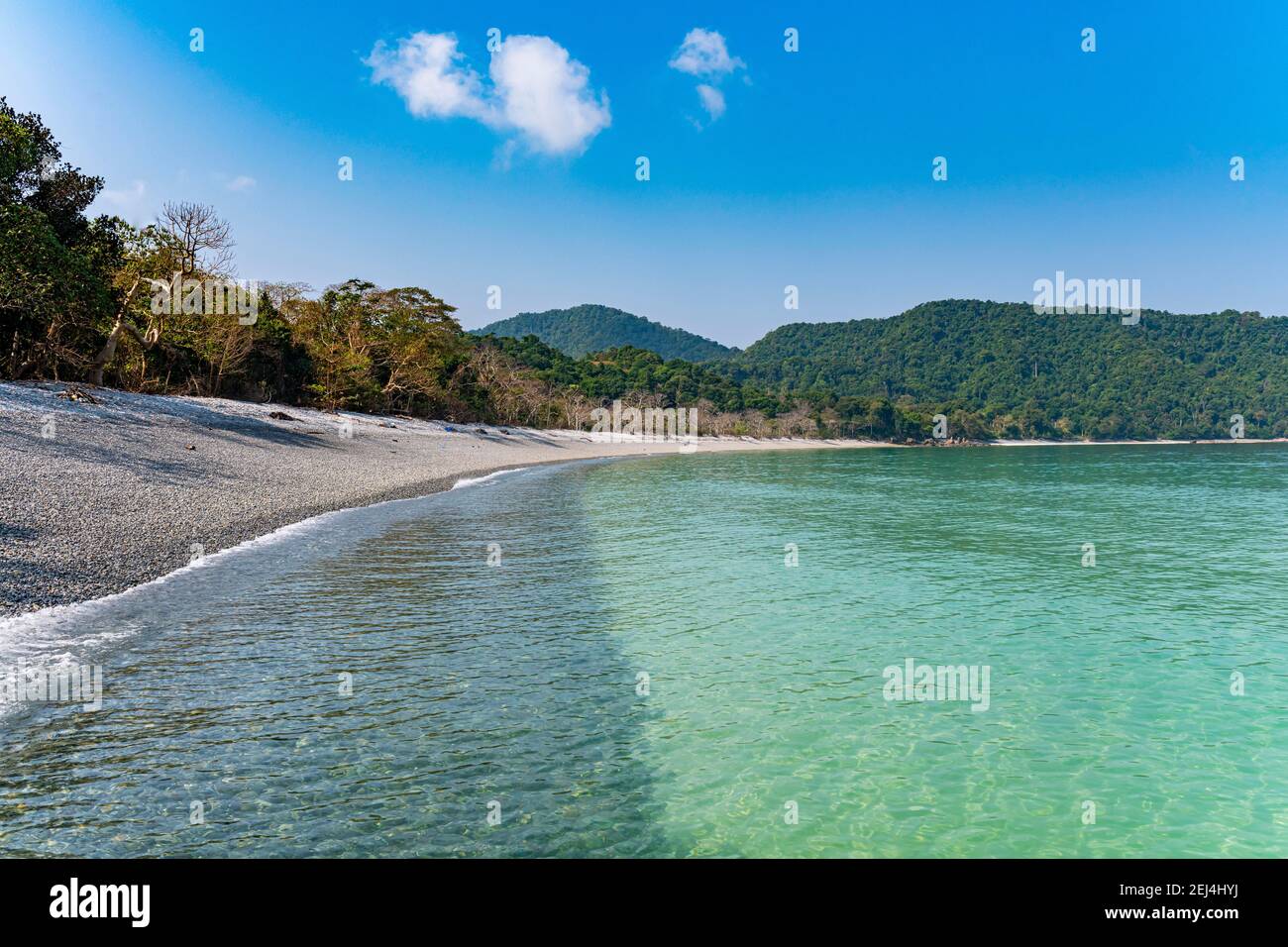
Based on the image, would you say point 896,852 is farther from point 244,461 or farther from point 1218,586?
point 244,461

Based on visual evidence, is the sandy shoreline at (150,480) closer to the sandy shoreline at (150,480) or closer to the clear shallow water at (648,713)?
the sandy shoreline at (150,480)

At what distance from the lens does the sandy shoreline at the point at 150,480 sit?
1266cm

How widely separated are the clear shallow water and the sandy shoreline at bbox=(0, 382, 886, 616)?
1.38 meters

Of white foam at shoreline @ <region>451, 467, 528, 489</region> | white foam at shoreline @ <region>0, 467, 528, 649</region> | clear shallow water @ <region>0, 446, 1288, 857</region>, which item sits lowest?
clear shallow water @ <region>0, 446, 1288, 857</region>

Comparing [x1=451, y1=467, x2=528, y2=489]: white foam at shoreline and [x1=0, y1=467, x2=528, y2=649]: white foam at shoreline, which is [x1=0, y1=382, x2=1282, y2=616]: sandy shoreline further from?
[x1=451, y1=467, x2=528, y2=489]: white foam at shoreline

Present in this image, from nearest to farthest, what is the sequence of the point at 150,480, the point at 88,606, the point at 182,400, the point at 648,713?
the point at 648,713, the point at 88,606, the point at 150,480, the point at 182,400

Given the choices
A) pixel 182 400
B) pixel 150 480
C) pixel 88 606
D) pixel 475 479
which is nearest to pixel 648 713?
pixel 88 606

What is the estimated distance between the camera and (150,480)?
19.3m

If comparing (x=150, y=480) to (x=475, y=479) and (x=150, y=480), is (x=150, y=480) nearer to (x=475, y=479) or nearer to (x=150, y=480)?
(x=150, y=480)

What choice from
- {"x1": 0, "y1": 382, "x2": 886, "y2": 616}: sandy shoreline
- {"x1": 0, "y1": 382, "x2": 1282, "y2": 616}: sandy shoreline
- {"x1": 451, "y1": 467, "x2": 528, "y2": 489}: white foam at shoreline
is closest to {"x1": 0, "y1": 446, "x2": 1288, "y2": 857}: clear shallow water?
{"x1": 0, "y1": 382, "x2": 1282, "y2": 616}: sandy shoreline

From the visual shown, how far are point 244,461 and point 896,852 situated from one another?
89.0 ft

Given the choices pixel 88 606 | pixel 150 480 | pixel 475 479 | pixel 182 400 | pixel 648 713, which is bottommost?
pixel 648 713

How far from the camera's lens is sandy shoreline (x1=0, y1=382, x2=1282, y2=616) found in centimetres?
1266
